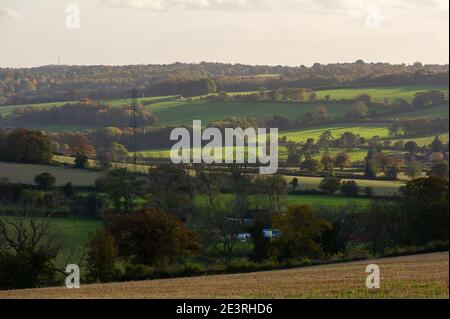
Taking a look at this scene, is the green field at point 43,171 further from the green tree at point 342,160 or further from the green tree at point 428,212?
the green tree at point 428,212

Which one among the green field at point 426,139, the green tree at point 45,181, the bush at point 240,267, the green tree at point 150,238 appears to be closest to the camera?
the bush at point 240,267

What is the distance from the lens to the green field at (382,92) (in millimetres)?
55312

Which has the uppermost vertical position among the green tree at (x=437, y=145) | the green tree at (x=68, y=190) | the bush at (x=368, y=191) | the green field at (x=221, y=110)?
the green field at (x=221, y=110)

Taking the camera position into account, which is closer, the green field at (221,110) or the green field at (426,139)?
the green field at (426,139)

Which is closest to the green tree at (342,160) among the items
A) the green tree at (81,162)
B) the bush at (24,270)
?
the green tree at (81,162)

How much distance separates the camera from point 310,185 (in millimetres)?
40312

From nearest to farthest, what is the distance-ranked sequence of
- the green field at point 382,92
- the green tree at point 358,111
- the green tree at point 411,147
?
the green tree at point 411,147 < the green tree at point 358,111 < the green field at point 382,92

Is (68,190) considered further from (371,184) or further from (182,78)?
(182,78)

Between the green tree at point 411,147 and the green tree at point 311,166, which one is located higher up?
the green tree at point 411,147

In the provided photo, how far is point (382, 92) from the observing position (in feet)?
188

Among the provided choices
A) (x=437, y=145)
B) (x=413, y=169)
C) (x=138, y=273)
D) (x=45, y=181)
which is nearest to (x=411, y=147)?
(x=437, y=145)

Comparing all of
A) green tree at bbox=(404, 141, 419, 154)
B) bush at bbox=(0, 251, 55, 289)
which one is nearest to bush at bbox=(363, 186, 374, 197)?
green tree at bbox=(404, 141, 419, 154)

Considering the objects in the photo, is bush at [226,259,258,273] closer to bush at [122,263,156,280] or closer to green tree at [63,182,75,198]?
bush at [122,263,156,280]

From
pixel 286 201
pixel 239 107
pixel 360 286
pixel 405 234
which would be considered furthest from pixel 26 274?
pixel 239 107
